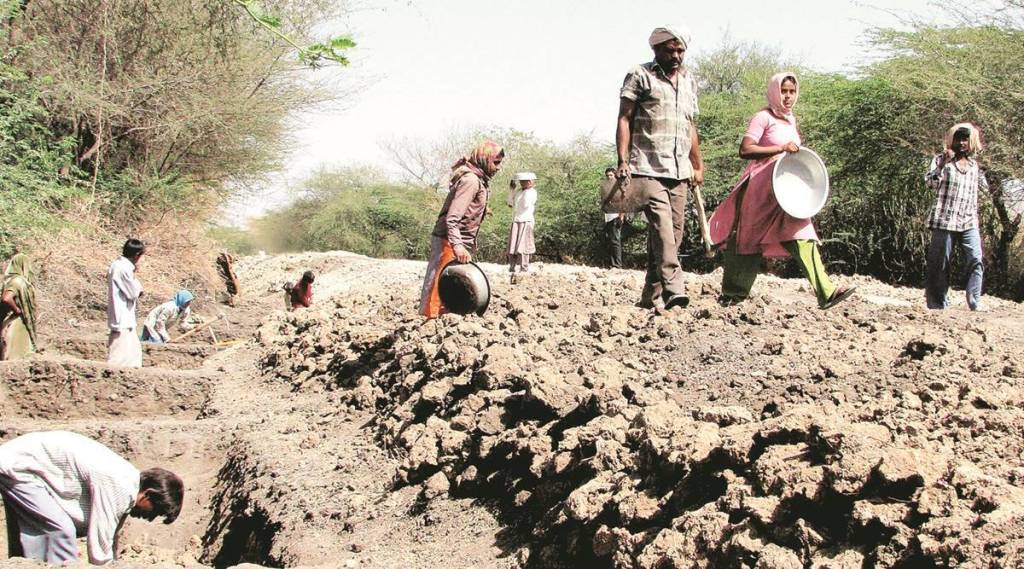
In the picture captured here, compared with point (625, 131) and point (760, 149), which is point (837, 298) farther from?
point (625, 131)

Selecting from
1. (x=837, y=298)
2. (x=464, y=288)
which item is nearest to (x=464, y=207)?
(x=464, y=288)

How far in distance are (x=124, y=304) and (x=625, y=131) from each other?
4667mm

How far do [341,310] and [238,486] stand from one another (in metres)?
4.83

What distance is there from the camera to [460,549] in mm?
3904

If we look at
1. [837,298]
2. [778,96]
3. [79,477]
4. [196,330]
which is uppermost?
[778,96]

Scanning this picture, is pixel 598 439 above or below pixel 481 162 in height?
below

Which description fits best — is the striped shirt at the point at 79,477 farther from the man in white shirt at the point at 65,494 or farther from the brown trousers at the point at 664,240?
the brown trousers at the point at 664,240

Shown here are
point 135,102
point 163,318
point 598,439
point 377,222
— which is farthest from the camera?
point 377,222

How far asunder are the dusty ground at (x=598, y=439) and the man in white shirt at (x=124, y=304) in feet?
1.32

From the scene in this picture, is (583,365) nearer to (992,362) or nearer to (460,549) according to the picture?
(460,549)

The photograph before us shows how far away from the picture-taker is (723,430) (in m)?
3.52

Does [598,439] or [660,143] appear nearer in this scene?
[598,439]

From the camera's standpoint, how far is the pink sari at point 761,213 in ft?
20.0

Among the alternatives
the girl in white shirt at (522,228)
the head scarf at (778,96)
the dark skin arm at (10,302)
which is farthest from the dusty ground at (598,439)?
the girl in white shirt at (522,228)
